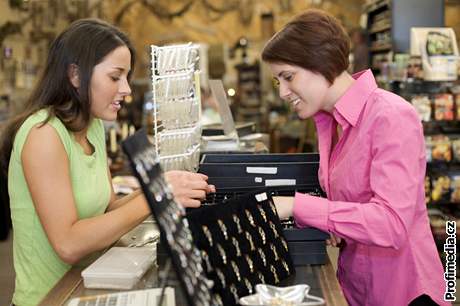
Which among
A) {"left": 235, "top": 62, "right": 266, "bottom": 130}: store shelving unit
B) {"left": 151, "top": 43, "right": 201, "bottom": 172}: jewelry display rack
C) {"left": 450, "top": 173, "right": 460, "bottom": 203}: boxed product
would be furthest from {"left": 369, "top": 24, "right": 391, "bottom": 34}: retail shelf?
{"left": 151, "top": 43, "right": 201, "bottom": 172}: jewelry display rack

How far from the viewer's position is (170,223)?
133 centimetres

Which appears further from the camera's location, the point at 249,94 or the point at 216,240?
the point at 249,94

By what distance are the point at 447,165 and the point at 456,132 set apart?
298 millimetres

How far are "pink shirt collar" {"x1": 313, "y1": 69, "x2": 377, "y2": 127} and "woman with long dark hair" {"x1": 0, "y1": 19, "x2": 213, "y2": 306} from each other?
48 cm

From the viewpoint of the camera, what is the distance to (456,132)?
5.26 m

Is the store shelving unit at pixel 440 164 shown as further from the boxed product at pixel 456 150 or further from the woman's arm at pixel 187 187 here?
the woman's arm at pixel 187 187

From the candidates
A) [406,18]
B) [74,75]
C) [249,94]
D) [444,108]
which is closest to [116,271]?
[74,75]

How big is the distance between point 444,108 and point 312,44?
3.52 metres

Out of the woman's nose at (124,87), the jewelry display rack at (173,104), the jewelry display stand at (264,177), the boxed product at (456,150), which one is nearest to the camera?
the woman's nose at (124,87)

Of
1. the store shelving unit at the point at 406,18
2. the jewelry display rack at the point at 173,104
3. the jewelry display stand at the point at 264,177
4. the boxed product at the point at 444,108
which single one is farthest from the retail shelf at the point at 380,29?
the jewelry display rack at the point at 173,104

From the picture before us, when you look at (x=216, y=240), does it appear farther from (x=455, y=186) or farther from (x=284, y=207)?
(x=455, y=186)

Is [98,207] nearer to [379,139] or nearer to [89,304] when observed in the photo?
[89,304]

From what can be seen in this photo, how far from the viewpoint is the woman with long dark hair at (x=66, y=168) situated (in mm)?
1883

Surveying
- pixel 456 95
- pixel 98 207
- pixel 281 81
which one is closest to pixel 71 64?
pixel 98 207
